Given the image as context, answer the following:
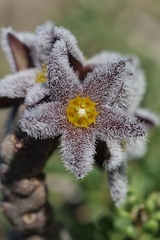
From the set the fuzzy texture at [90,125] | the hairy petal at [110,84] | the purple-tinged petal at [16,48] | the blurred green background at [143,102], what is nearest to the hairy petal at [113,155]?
the fuzzy texture at [90,125]

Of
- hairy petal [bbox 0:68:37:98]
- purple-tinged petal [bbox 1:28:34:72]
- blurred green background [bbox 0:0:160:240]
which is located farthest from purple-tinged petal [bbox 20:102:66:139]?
blurred green background [bbox 0:0:160:240]

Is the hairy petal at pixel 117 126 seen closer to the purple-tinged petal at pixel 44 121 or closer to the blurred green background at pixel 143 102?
the purple-tinged petal at pixel 44 121

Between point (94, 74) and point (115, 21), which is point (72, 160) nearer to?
point (94, 74)

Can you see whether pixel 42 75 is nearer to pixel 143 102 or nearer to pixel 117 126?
pixel 117 126

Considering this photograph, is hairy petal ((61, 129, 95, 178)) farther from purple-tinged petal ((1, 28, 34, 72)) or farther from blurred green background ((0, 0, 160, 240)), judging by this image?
blurred green background ((0, 0, 160, 240))

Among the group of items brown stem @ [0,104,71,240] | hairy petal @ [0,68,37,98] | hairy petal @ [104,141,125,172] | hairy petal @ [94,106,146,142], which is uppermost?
hairy petal @ [0,68,37,98]

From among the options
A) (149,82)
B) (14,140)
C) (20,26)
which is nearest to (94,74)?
(14,140)

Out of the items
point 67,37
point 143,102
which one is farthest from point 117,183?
point 143,102

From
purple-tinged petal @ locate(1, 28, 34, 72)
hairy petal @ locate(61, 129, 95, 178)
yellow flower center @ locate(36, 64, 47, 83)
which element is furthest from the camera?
purple-tinged petal @ locate(1, 28, 34, 72)
